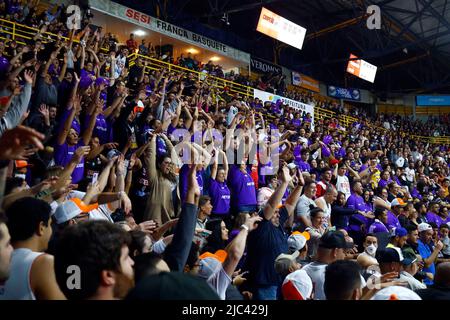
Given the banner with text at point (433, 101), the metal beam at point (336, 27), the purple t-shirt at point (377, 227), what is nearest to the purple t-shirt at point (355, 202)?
the purple t-shirt at point (377, 227)

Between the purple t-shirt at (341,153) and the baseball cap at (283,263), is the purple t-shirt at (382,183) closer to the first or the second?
the purple t-shirt at (341,153)

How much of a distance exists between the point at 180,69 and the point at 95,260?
48.5ft

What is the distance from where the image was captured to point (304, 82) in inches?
1073

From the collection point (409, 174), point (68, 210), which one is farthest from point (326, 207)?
point (409, 174)

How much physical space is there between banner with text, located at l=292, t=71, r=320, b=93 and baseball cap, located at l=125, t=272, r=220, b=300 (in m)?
25.4

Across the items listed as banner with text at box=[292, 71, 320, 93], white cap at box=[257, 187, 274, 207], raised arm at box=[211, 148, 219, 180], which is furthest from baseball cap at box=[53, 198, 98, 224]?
banner with text at box=[292, 71, 320, 93]

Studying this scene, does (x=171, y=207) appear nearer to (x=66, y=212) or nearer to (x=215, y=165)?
(x=215, y=165)

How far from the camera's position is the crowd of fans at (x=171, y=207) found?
2.11m

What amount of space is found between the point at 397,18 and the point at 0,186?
23055 millimetres

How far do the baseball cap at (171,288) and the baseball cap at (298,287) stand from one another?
2.30 m

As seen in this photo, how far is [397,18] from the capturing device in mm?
22500
